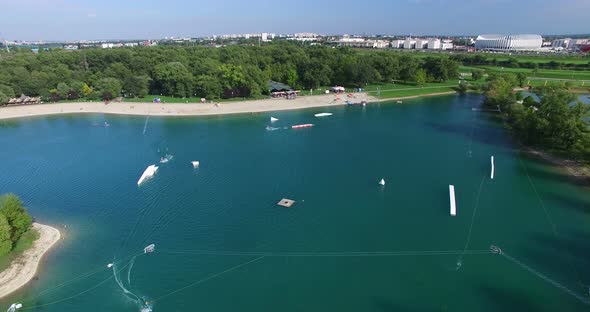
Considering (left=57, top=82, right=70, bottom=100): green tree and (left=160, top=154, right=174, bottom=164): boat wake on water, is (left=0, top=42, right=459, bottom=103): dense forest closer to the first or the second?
(left=57, top=82, right=70, bottom=100): green tree

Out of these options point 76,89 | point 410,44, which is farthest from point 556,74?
point 410,44

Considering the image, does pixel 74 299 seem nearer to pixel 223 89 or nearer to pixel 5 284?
pixel 5 284

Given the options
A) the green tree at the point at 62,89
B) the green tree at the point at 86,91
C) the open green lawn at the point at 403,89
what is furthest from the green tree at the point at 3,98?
the open green lawn at the point at 403,89

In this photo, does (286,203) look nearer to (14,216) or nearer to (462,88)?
(14,216)

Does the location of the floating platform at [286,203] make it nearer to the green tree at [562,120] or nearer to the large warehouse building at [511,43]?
the green tree at [562,120]

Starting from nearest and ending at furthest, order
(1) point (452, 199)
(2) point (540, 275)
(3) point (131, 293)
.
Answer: (3) point (131, 293)
(2) point (540, 275)
(1) point (452, 199)

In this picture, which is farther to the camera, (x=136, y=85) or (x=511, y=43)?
(x=511, y=43)
